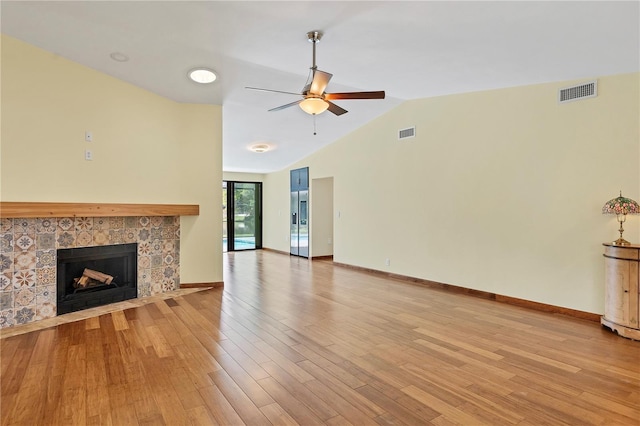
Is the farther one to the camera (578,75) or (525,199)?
(525,199)

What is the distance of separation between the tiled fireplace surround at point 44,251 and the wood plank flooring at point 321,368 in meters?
0.50

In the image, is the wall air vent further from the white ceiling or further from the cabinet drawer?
the cabinet drawer

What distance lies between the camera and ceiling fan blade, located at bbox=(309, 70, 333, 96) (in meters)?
3.18

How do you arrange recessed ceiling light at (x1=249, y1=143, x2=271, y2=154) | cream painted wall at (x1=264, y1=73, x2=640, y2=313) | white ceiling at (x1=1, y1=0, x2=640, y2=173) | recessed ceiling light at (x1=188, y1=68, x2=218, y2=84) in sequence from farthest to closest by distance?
recessed ceiling light at (x1=249, y1=143, x2=271, y2=154) < recessed ceiling light at (x1=188, y1=68, x2=218, y2=84) < cream painted wall at (x1=264, y1=73, x2=640, y2=313) < white ceiling at (x1=1, y1=0, x2=640, y2=173)

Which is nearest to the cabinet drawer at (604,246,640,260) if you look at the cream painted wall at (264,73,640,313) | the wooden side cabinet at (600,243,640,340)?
the wooden side cabinet at (600,243,640,340)

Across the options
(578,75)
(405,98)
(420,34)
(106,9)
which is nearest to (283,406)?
(420,34)

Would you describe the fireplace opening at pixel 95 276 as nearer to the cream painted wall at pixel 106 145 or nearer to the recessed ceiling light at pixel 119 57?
the cream painted wall at pixel 106 145

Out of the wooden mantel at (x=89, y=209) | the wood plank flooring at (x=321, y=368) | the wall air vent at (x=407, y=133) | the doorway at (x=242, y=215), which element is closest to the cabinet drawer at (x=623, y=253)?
the wood plank flooring at (x=321, y=368)

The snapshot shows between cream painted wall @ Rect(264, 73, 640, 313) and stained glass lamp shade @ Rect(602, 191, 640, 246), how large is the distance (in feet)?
0.81

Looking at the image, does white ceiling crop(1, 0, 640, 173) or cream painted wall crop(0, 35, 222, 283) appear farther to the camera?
cream painted wall crop(0, 35, 222, 283)

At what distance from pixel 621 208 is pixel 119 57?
5596 millimetres

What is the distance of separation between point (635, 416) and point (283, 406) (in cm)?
216

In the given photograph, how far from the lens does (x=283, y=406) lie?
2250 mm

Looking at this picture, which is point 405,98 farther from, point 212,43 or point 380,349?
point 380,349
